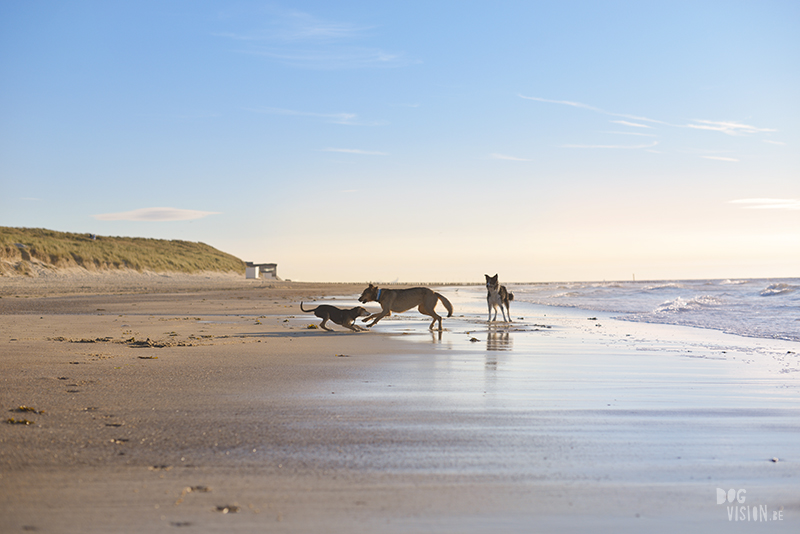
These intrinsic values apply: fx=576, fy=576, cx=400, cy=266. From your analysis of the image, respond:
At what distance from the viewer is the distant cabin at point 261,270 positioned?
74.0m

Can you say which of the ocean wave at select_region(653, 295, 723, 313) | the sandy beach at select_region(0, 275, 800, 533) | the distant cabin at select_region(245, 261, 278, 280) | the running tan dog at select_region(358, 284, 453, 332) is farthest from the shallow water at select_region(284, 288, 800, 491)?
the distant cabin at select_region(245, 261, 278, 280)

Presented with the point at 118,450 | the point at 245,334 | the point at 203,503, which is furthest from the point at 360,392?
the point at 245,334

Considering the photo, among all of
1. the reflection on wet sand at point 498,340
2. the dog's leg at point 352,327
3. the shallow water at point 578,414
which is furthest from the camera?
the dog's leg at point 352,327

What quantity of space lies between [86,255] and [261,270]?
95.3 ft

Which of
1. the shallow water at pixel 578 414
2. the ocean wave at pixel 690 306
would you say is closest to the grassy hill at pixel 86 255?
the ocean wave at pixel 690 306

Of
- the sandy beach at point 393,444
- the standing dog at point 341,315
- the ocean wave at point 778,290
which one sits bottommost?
the sandy beach at point 393,444

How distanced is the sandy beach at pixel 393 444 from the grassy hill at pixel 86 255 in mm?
40458

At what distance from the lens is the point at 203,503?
2.53 metres

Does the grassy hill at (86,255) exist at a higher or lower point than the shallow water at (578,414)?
higher

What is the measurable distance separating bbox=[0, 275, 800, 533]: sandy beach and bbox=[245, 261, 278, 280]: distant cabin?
6799 cm

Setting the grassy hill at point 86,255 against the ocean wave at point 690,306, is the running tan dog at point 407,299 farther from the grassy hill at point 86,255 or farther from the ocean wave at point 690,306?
the grassy hill at point 86,255

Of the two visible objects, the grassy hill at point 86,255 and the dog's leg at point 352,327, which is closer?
the dog's leg at point 352,327

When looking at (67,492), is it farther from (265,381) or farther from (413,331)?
(413,331)

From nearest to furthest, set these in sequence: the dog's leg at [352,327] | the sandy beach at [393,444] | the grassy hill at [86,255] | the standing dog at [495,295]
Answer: the sandy beach at [393,444]
the dog's leg at [352,327]
the standing dog at [495,295]
the grassy hill at [86,255]
